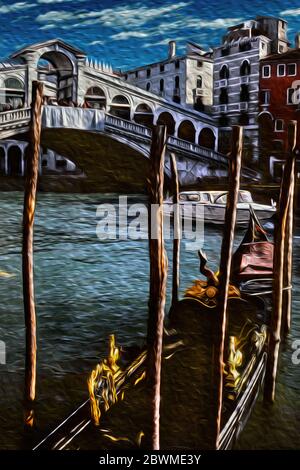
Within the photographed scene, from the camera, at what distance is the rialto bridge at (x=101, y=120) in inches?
82.9

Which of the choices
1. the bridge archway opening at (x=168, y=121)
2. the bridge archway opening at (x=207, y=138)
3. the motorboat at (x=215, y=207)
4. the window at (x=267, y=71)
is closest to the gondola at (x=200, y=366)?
the motorboat at (x=215, y=207)

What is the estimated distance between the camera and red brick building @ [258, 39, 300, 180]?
2.15 m

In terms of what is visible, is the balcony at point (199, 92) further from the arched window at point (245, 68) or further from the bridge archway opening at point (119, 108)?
the bridge archway opening at point (119, 108)

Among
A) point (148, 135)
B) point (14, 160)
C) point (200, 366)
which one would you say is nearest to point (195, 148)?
point (148, 135)

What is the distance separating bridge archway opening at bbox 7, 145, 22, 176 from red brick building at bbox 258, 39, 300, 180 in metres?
0.88

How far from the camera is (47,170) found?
85.0 inches

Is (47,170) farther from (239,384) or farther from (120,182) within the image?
(239,384)

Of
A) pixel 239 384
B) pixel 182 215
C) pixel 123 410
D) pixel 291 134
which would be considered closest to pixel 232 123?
pixel 291 134

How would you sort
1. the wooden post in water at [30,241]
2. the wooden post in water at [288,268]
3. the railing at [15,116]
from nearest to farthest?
the wooden post in water at [30,241]
the railing at [15,116]
the wooden post in water at [288,268]

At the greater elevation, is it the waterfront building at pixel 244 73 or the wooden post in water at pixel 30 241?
the waterfront building at pixel 244 73

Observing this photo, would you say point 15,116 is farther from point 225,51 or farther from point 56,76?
point 225,51

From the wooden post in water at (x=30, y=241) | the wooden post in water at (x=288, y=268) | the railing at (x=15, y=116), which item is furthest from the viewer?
the wooden post in water at (x=288, y=268)

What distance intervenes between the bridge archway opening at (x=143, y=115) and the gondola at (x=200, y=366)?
20.4 inches

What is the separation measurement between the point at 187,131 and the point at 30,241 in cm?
73
